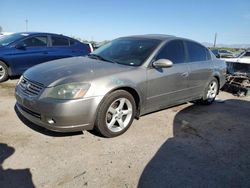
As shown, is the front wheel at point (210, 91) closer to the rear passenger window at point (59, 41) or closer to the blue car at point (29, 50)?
the blue car at point (29, 50)

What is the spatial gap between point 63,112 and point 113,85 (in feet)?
2.64

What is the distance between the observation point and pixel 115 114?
3.78m

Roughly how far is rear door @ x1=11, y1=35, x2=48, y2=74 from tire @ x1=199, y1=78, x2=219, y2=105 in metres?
4.72

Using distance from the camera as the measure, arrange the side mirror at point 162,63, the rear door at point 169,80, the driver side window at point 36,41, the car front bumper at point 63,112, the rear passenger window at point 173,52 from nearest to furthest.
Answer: the car front bumper at point 63,112 → the side mirror at point 162,63 → the rear door at point 169,80 → the rear passenger window at point 173,52 → the driver side window at point 36,41

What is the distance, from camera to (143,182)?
2713 millimetres

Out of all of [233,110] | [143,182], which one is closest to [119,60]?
[143,182]

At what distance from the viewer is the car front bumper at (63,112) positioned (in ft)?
10.5

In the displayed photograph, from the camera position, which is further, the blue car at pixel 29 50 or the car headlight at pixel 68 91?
the blue car at pixel 29 50

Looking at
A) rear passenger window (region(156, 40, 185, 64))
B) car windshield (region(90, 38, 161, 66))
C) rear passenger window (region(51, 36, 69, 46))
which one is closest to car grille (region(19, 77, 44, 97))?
car windshield (region(90, 38, 161, 66))

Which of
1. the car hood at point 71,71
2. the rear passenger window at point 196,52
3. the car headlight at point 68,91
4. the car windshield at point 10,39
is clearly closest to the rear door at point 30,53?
the car windshield at point 10,39

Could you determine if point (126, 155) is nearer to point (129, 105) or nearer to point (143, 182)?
point (143, 182)

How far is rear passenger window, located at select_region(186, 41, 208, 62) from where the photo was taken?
17.0ft

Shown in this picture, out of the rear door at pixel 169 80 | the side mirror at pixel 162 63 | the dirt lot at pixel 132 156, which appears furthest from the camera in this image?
the rear door at pixel 169 80

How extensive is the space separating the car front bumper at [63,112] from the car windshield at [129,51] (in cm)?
113
